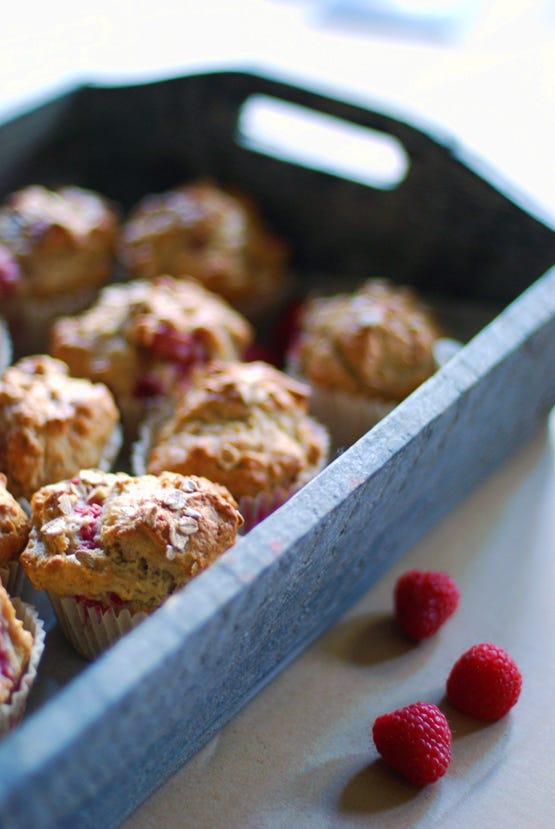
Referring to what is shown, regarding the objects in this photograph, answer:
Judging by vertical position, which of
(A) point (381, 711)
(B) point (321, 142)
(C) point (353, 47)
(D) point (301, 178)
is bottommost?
(A) point (381, 711)

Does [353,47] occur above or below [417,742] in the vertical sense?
above

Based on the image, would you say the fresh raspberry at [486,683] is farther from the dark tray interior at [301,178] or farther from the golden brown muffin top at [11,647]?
the dark tray interior at [301,178]

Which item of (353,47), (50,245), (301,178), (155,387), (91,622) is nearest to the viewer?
(91,622)

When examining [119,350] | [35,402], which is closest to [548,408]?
[119,350]

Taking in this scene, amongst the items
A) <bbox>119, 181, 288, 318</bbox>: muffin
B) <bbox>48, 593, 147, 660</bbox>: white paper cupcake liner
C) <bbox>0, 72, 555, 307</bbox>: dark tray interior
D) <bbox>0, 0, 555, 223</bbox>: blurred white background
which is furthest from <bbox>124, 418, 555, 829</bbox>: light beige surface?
<bbox>0, 0, 555, 223</bbox>: blurred white background

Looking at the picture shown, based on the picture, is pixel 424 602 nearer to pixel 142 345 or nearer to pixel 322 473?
pixel 322 473

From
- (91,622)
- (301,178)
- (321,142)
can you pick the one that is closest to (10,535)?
(91,622)

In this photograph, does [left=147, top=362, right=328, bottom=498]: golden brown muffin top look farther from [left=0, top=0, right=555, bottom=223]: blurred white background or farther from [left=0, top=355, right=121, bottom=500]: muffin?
[left=0, top=0, right=555, bottom=223]: blurred white background
